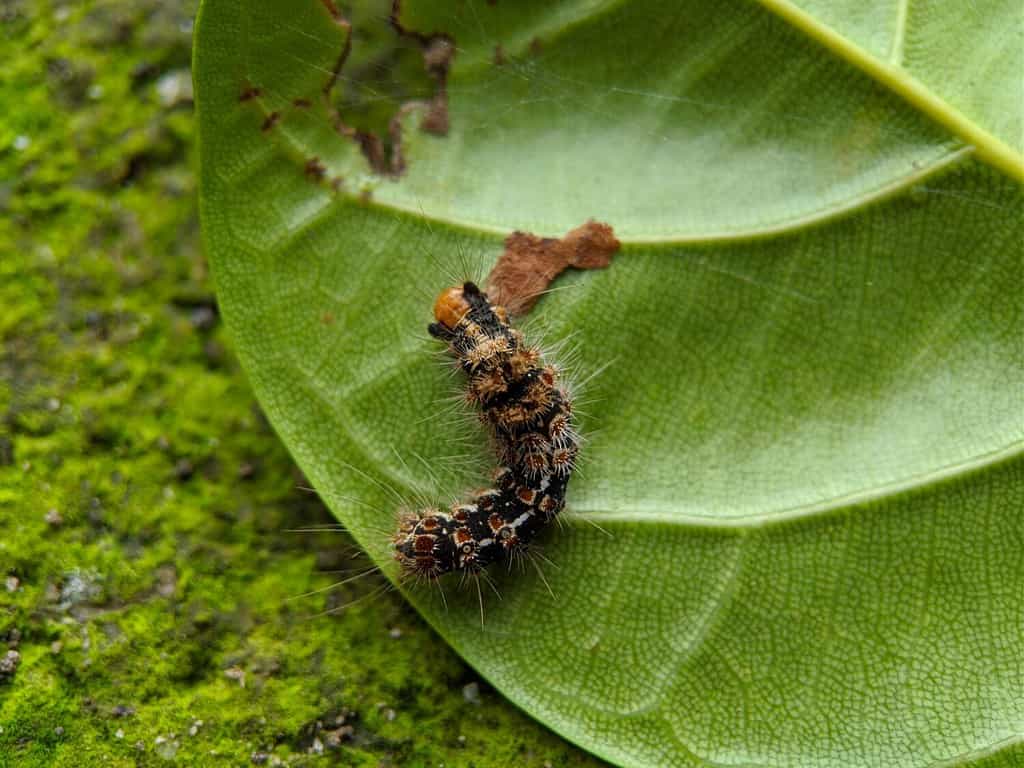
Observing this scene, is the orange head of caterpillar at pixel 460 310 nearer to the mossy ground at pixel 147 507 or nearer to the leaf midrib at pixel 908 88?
the mossy ground at pixel 147 507

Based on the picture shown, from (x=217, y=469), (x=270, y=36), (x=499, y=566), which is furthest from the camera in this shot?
(x=217, y=469)

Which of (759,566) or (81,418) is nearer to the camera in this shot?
(759,566)

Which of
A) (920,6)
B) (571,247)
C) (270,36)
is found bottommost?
(571,247)

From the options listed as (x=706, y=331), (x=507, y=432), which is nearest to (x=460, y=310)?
(x=507, y=432)

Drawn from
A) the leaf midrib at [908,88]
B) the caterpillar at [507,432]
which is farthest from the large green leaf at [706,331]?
the caterpillar at [507,432]

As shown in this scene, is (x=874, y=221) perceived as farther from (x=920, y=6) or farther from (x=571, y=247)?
(x=571, y=247)

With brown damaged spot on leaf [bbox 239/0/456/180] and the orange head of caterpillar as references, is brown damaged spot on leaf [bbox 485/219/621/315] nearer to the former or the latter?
the orange head of caterpillar

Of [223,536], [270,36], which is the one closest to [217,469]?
[223,536]
